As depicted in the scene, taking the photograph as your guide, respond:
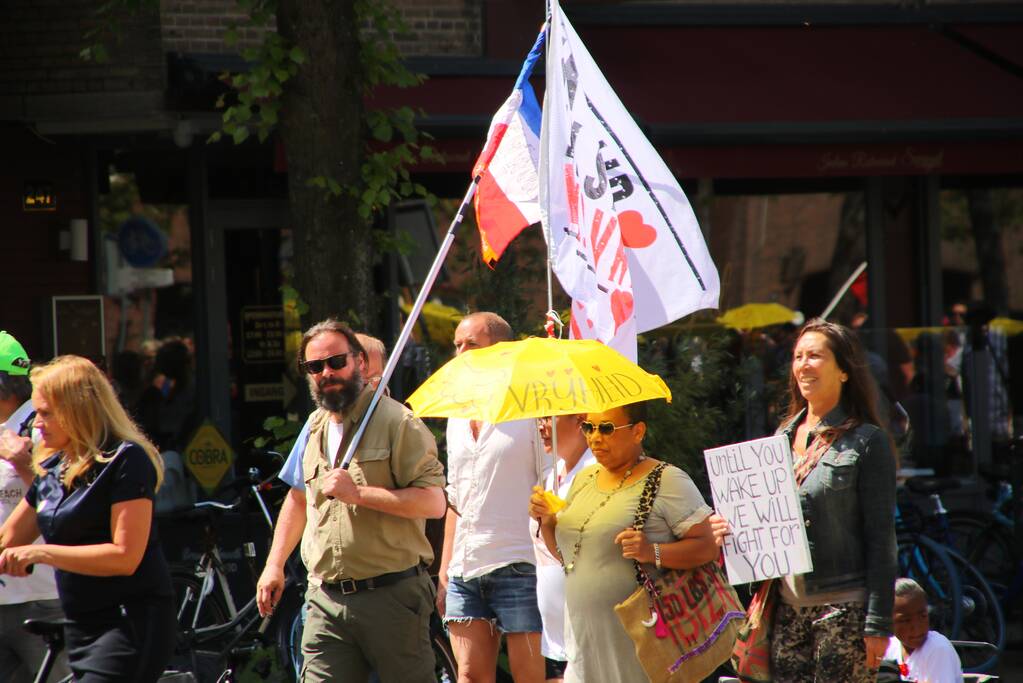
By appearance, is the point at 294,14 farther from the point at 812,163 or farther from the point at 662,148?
the point at 812,163

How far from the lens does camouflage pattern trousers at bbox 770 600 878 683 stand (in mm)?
4551

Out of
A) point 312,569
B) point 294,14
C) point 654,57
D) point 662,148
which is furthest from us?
point 654,57

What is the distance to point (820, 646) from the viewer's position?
4578 mm

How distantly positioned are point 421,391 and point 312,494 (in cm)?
68

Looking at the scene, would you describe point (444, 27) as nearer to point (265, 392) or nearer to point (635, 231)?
point (265, 392)

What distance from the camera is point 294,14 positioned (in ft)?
24.9

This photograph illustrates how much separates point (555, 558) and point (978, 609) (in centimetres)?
423

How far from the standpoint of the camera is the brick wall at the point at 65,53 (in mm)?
9758

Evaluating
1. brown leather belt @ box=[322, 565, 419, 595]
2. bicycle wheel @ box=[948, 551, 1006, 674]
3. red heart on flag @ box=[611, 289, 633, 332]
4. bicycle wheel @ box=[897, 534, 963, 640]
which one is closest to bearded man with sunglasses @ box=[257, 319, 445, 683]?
brown leather belt @ box=[322, 565, 419, 595]

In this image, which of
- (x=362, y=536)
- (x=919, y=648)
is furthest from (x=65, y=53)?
(x=919, y=648)

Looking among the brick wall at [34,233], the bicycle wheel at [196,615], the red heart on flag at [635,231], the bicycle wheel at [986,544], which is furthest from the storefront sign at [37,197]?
the bicycle wheel at [986,544]

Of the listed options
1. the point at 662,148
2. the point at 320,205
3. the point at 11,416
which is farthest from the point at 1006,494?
the point at 11,416

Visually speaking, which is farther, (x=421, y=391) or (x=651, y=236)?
(x=651, y=236)

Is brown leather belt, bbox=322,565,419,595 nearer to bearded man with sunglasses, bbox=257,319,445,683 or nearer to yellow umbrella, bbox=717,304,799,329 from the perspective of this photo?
bearded man with sunglasses, bbox=257,319,445,683
